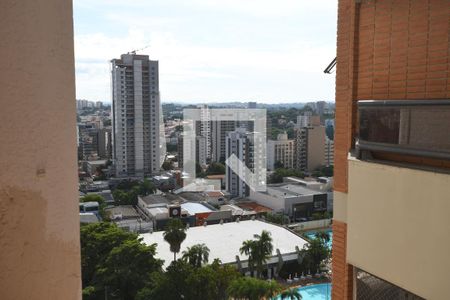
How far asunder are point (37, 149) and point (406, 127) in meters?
1.72

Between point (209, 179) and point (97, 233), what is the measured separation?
21.6 m

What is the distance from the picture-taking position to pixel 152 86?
37.2 meters

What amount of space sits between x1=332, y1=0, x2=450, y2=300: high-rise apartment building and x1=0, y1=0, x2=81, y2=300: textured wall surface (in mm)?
1539

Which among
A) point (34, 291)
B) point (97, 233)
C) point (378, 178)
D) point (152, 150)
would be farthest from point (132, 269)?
point (152, 150)

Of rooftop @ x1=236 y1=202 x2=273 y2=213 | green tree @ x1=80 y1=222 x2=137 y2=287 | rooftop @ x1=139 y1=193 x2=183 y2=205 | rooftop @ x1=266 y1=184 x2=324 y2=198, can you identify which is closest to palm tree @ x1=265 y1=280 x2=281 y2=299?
green tree @ x1=80 y1=222 x2=137 y2=287

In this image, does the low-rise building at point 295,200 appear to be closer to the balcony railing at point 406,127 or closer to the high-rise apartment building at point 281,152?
the high-rise apartment building at point 281,152

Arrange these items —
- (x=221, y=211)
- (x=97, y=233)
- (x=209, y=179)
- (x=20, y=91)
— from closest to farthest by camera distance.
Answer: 1. (x=20, y=91)
2. (x=97, y=233)
3. (x=221, y=211)
4. (x=209, y=179)

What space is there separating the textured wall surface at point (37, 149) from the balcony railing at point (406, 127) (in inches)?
62.4

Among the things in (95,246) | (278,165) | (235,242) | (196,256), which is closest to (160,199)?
(235,242)

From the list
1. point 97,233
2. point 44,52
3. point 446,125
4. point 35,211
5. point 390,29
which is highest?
point 390,29

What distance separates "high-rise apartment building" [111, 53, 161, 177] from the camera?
36.2 meters

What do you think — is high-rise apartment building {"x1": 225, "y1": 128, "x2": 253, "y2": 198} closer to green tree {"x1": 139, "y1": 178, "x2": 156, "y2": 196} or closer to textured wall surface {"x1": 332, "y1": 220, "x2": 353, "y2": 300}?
green tree {"x1": 139, "y1": 178, "x2": 156, "y2": 196}

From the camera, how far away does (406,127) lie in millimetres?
1970

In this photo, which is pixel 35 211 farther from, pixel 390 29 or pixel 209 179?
pixel 209 179
